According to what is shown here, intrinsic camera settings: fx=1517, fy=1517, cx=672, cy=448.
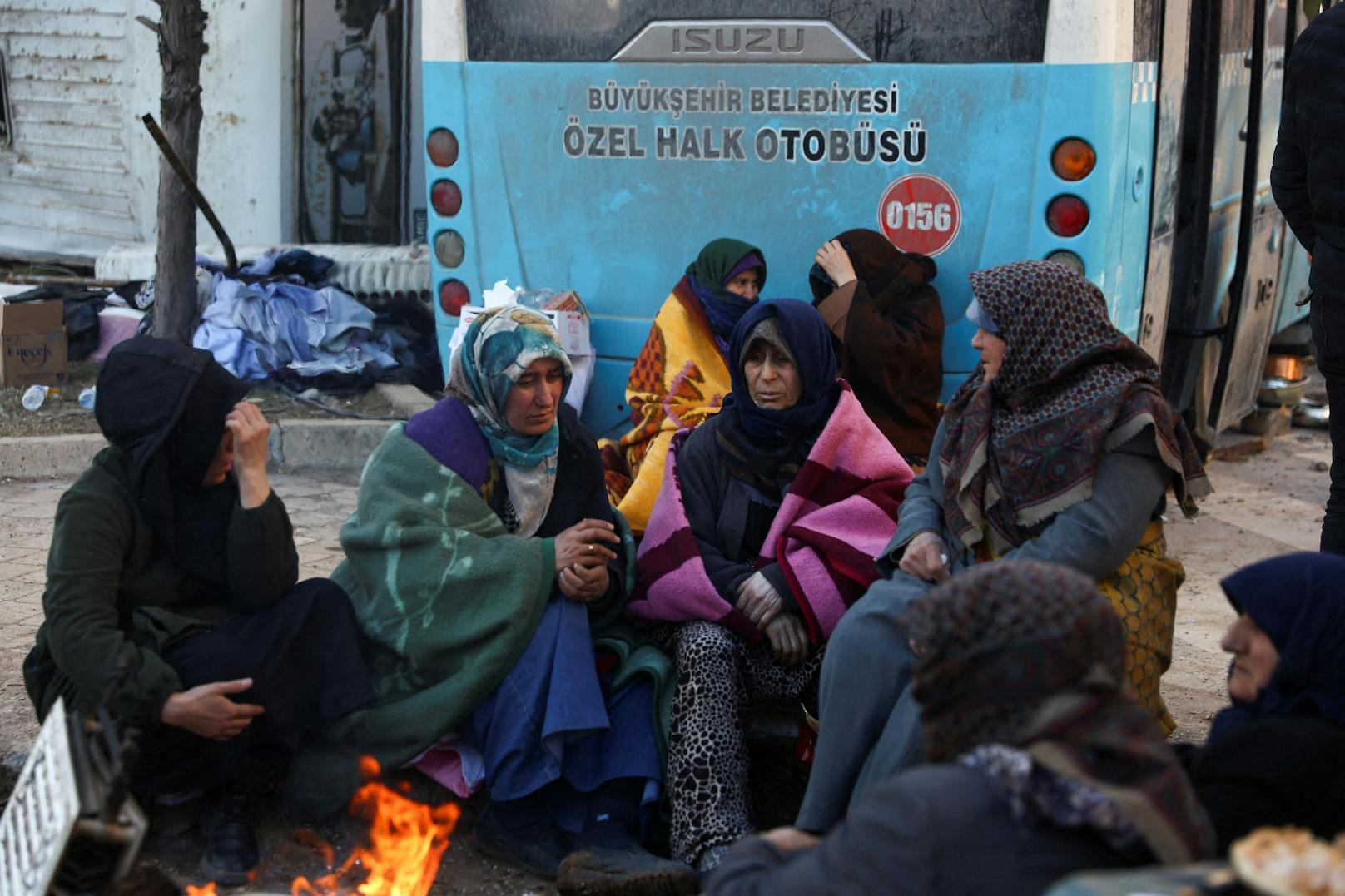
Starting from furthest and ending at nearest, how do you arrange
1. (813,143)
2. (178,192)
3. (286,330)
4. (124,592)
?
(286,330) → (178,192) → (813,143) → (124,592)

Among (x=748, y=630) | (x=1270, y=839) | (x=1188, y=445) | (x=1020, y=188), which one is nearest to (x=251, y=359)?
(x=1020, y=188)

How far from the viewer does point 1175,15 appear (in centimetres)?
545

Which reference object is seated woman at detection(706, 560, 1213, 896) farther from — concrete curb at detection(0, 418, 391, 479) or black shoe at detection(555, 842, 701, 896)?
concrete curb at detection(0, 418, 391, 479)

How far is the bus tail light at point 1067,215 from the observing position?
195 inches

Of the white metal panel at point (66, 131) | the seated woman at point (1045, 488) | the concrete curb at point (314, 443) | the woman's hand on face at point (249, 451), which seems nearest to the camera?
the seated woman at point (1045, 488)

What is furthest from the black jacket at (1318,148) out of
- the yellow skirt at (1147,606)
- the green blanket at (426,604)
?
the green blanket at (426,604)

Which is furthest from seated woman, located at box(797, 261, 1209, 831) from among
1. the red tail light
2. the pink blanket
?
the red tail light

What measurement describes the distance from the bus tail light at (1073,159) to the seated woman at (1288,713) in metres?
2.82

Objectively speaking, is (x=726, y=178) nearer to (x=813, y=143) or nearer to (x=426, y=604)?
(x=813, y=143)

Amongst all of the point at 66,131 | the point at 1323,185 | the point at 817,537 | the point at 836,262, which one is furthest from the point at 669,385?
the point at 66,131

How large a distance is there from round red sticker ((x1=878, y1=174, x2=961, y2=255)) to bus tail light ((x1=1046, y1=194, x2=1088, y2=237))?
0.30 meters

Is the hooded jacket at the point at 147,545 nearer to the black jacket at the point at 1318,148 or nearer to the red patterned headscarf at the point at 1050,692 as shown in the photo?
the red patterned headscarf at the point at 1050,692

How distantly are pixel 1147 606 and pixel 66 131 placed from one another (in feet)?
30.3

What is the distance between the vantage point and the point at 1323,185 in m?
4.30
